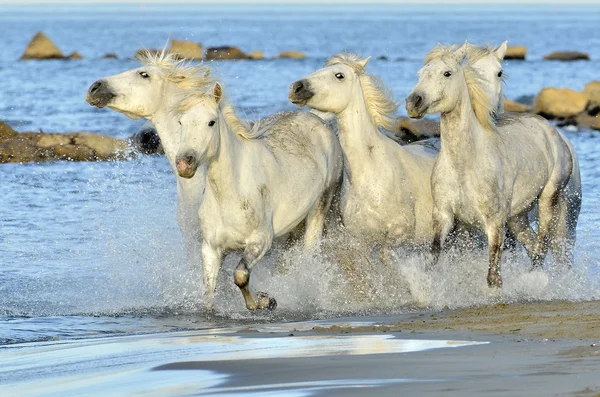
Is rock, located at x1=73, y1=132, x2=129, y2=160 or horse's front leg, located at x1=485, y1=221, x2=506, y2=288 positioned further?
rock, located at x1=73, y1=132, x2=129, y2=160

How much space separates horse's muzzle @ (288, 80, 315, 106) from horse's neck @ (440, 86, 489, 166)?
1048mm

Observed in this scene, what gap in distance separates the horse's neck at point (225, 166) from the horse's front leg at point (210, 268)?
0.42 metres

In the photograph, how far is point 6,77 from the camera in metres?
42.6

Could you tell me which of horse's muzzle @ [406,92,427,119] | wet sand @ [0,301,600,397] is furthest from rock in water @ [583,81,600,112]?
wet sand @ [0,301,600,397]

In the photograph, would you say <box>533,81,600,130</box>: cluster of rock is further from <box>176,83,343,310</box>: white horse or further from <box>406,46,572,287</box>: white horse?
<box>176,83,343,310</box>: white horse

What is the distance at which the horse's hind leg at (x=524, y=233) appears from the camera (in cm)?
1043

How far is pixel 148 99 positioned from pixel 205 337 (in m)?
2.51

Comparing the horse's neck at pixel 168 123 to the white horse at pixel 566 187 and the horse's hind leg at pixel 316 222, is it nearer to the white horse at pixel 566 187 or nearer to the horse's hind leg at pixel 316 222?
the horse's hind leg at pixel 316 222

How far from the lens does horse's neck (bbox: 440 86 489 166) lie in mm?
9367

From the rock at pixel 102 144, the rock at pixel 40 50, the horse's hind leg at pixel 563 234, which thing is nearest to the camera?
the horse's hind leg at pixel 563 234

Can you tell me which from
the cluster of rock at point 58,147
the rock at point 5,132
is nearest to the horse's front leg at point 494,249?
the cluster of rock at point 58,147

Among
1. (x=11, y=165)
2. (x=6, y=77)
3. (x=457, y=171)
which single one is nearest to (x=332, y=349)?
(x=457, y=171)

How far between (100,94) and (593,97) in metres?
19.8

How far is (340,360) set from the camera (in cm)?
639
